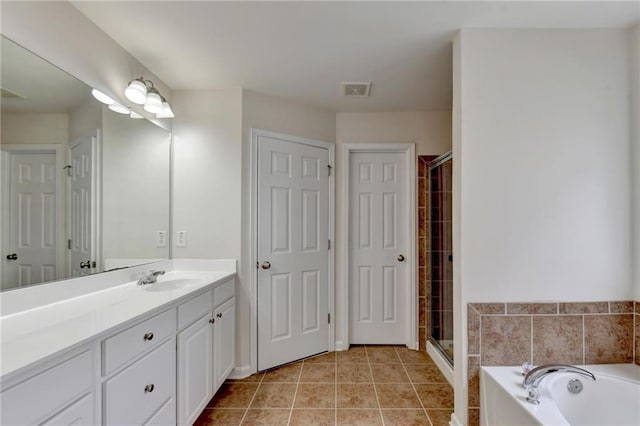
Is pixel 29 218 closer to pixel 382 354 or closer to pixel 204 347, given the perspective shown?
pixel 204 347

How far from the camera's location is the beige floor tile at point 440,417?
1.76 m

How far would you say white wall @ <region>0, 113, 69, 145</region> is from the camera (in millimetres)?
1145

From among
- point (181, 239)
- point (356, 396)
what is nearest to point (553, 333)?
point (356, 396)

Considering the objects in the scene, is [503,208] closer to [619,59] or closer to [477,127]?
[477,127]

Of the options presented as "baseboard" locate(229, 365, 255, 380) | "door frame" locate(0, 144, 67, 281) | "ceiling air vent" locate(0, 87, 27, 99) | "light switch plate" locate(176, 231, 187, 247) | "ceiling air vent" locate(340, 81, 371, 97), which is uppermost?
"ceiling air vent" locate(340, 81, 371, 97)

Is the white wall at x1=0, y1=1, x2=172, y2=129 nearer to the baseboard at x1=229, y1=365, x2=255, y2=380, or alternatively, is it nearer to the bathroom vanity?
the bathroom vanity

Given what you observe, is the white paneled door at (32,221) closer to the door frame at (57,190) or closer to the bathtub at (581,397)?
the door frame at (57,190)

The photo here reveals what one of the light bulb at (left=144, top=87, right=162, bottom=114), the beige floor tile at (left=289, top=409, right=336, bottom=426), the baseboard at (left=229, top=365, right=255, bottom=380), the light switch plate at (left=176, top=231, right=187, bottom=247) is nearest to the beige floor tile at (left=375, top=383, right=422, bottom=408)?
the beige floor tile at (left=289, top=409, right=336, bottom=426)

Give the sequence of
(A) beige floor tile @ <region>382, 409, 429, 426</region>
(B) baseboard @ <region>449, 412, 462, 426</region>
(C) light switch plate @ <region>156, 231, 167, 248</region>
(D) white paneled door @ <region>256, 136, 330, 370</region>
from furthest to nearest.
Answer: (D) white paneled door @ <region>256, 136, 330, 370</region> < (C) light switch plate @ <region>156, 231, 167, 248</region> < (A) beige floor tile @ <region>382, 409, 429, 426</region> < (B) baseboard @ <region>449, 412, 462, 426</region>

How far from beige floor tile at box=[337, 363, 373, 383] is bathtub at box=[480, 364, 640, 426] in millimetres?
931

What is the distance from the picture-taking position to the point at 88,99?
1.54m

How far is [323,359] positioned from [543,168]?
221 centimetres

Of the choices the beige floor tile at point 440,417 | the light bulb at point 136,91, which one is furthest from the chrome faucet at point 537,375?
the light bulb at point 136,91

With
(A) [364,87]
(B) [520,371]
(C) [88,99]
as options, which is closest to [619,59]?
(A) [364,87]
